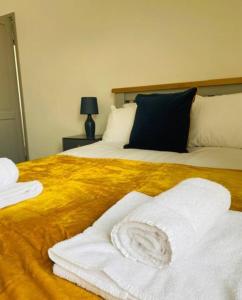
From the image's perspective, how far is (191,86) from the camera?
84.4 inches

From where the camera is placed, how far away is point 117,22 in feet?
8.29

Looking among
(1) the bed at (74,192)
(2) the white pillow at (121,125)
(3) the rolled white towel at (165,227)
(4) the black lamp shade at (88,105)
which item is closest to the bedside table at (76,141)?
(4) the black lamp shade at (88,105)

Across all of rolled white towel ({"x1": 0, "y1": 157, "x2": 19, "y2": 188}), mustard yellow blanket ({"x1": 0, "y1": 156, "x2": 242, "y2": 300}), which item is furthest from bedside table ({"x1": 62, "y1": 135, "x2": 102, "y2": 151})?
rolled white towel ({"x1": 0, "y1": 157, "x2": 19, "y2": 188})

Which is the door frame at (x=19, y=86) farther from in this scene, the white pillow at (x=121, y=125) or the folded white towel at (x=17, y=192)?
the folded white towel at (x=17, y=192)

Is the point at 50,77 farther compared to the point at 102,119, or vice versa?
the point at 50,77

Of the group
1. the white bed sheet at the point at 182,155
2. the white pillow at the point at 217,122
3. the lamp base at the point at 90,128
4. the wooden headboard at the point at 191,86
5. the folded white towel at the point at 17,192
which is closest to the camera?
the folded white towel at the point at 17,192

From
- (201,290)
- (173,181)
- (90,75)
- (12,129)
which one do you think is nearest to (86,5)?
(90,75)

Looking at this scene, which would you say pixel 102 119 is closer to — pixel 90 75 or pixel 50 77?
pixel 90 75

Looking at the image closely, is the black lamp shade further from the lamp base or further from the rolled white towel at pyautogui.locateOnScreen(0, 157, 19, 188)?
the rolled white towel at pyautogui.locateOnScreen(0, 157, 19, 188)

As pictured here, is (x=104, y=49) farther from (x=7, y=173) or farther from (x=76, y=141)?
(x=7, y=173)

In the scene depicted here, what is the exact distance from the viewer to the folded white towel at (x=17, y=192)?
0.86 meters

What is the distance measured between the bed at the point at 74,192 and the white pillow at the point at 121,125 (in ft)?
0.59

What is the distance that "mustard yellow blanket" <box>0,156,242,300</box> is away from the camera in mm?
473

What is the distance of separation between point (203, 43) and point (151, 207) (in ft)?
6.45
